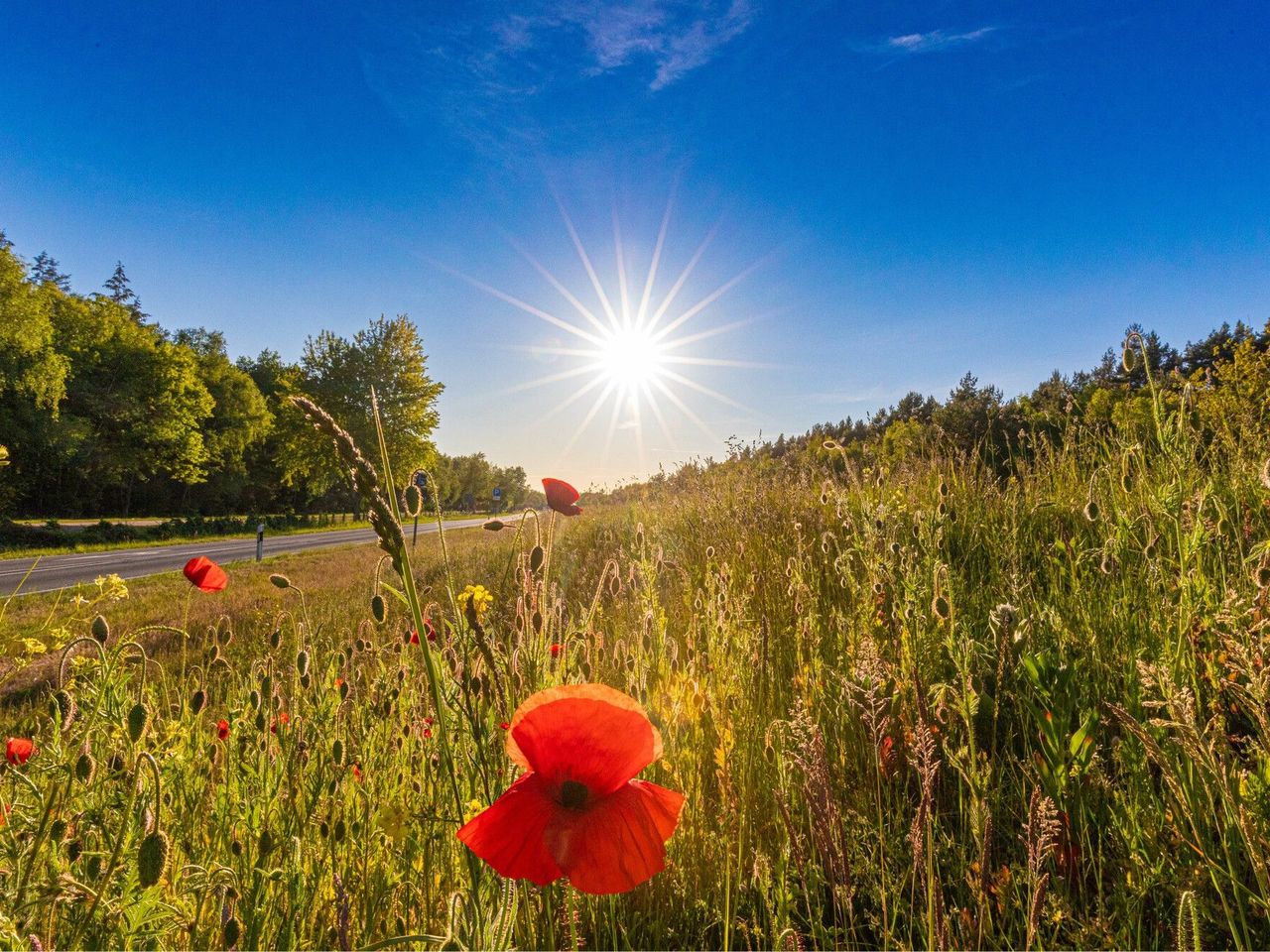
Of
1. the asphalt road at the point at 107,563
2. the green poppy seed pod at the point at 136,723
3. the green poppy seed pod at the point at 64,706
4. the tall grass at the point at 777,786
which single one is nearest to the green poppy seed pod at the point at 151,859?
the tall grass at the point at 777,786

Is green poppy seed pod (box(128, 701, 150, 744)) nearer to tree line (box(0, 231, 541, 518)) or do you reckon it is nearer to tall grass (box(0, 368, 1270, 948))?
tall grass (box(0, 368, 1270, 948))

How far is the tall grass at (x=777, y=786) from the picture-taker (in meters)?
1.05

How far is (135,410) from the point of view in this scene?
29266 millimetres

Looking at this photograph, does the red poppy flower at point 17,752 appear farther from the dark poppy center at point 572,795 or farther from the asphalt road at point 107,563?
the asphalt road at point 107,563

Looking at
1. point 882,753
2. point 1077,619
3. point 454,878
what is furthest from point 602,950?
point 1077,619

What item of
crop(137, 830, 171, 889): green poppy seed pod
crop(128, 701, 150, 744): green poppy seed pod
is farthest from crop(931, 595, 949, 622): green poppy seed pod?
crop(128, 701, 150, 744): green poppy seed pod

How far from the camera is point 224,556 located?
17.3m

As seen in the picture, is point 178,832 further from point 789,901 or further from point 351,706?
point 789,901

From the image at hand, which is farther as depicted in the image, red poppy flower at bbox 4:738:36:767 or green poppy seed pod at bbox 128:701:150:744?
red poppy flower at bbox 4:738:36:767

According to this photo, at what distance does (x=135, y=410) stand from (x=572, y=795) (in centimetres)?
3727

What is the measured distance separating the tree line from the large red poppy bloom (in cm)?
2498

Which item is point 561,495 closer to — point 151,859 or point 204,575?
point 151,859

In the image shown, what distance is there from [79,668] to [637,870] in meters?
1.91

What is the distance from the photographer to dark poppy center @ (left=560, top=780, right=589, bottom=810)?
0.69 m
